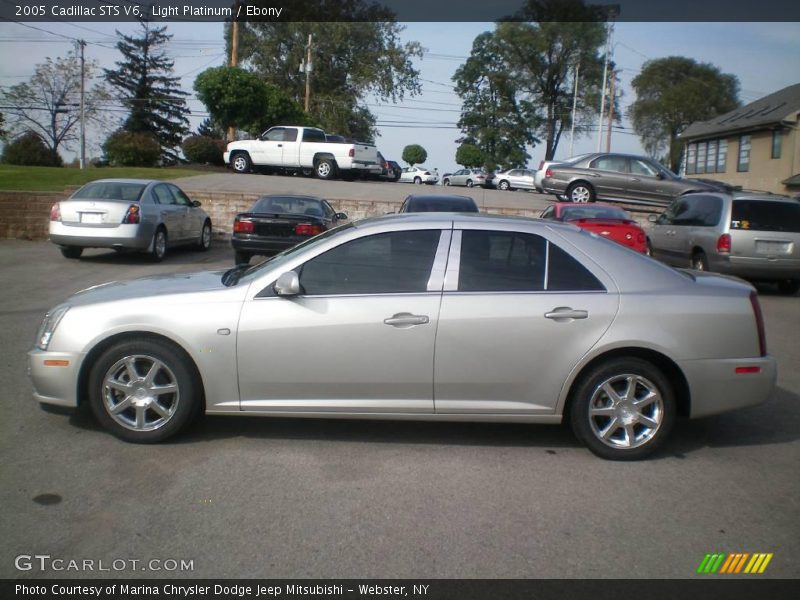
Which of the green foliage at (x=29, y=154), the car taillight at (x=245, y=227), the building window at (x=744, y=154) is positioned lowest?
the car taillight at (x=245, y=227)

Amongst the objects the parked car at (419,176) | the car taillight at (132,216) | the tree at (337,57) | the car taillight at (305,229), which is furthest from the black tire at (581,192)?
the tree at (337,57)

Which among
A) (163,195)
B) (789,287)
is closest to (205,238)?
(163,195)

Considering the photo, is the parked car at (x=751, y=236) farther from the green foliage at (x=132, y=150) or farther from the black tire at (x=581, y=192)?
the green foliage at (x=132, y=150)

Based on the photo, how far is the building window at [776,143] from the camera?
117 ft

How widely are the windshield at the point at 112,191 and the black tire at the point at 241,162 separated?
48.5 feet

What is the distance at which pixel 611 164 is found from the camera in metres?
20.9

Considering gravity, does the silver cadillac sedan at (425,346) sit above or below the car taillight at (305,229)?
below

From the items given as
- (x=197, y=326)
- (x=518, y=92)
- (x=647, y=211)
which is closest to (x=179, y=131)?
(x=518, y=92)

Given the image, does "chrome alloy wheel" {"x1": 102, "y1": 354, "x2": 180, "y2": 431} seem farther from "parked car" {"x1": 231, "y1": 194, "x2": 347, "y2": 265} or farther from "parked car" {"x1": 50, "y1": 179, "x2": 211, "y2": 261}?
"parked car" {"x1": 50, "y1": 179, "x2": 211, "y2": 261}

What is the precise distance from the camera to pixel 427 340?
16.1ft

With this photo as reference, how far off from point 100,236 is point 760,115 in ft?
115

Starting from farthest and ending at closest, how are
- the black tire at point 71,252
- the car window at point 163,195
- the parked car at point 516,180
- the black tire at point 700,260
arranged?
the parked car at point 516,180 < the car window at point 163,195 < the black tire at point 71,252 < the black tire at point 700,260

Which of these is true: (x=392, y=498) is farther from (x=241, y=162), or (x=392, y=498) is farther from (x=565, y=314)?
(x=241, y=162)

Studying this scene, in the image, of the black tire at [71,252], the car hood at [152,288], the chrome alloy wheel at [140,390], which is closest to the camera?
the chrome alloy wheel at [140,390]
